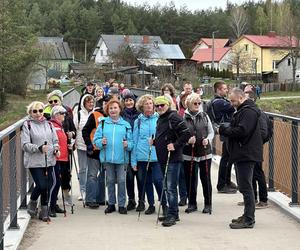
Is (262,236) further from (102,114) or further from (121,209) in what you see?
(102,114)

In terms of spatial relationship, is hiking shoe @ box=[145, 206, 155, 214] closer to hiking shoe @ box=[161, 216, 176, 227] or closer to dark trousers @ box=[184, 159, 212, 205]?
dark trousers @ box=[184, 159, 212, 205]

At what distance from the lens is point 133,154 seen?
8.83 meters

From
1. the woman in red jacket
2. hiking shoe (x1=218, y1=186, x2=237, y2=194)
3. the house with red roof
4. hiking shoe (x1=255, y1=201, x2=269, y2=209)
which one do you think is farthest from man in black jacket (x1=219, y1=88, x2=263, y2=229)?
the house with red roof

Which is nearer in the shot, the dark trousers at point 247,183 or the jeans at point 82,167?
the dark trousers at point 247,183

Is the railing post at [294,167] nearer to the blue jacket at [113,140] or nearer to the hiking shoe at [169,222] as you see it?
the hiking shoe at [169,222]

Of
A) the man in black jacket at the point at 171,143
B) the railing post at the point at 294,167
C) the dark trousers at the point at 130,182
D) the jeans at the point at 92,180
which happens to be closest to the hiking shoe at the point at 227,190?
the railing post at the point at 294,167

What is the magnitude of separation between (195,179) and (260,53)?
89.8 metres

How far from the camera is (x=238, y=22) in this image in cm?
13912

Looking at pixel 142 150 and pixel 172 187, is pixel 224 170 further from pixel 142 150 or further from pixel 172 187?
pixel 172 187

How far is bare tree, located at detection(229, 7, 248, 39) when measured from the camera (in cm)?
13862

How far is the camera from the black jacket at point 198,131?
882 cm

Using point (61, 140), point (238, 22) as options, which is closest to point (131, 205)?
point (61, 140)

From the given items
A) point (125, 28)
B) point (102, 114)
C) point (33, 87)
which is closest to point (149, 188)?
point (102, 114)

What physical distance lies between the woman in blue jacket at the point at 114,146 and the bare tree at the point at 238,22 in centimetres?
13232
